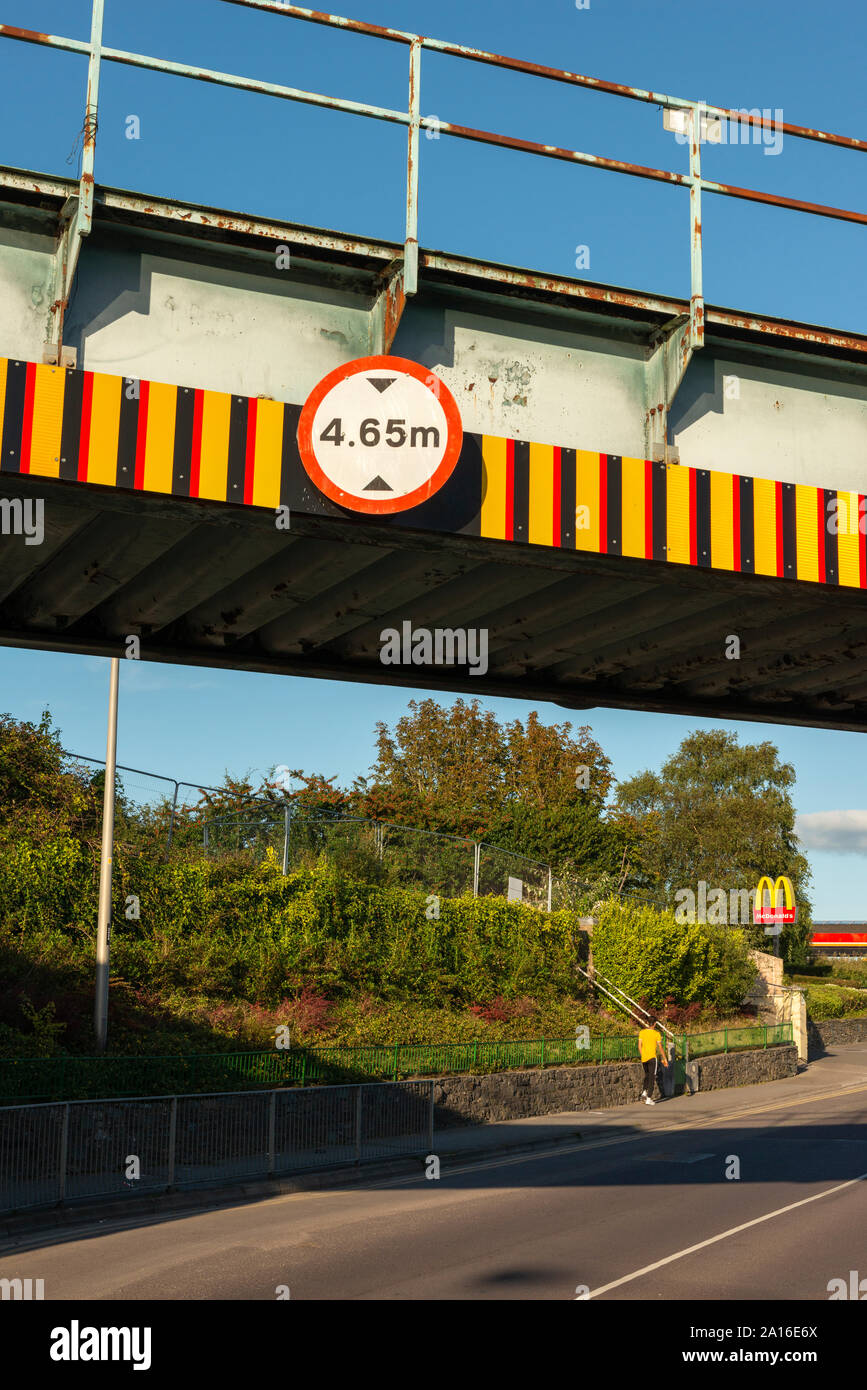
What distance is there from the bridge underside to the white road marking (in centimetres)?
472

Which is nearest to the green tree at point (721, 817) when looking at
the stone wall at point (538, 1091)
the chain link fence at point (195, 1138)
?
the stone wall at point (538, 1091)

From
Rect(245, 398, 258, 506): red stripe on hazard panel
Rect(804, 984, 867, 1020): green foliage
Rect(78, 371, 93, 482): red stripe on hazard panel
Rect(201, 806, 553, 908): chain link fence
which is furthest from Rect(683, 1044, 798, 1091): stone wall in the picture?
Rect(78, 371, 93, 482): red stripe on hazard panel

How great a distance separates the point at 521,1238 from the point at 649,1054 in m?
15.7

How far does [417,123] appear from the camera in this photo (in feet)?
24.6

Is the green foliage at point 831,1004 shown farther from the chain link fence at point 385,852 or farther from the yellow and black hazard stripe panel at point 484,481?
the yellow and black hazard stripe panel at point 484,481

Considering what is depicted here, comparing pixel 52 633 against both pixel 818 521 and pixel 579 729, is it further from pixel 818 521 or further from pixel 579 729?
pixel 579 729

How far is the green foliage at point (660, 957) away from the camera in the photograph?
33531mm

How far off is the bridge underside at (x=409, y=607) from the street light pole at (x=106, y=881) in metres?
9.35

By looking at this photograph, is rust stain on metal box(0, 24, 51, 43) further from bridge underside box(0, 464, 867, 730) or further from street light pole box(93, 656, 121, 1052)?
street light pole box(93, 656, 121, 1052)

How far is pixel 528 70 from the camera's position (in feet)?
24.7

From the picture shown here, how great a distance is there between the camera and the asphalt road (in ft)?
33.1

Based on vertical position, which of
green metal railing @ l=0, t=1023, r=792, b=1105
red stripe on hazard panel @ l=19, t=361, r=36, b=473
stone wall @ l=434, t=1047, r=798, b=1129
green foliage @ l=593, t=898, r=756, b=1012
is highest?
red stripe on hazard panel @ l=19, t=361, r=36, b=473

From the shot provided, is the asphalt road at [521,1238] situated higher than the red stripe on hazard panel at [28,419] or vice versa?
the red stripe on hazard panel at [28,419]

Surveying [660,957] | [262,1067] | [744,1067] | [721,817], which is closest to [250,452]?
[262,1067]
